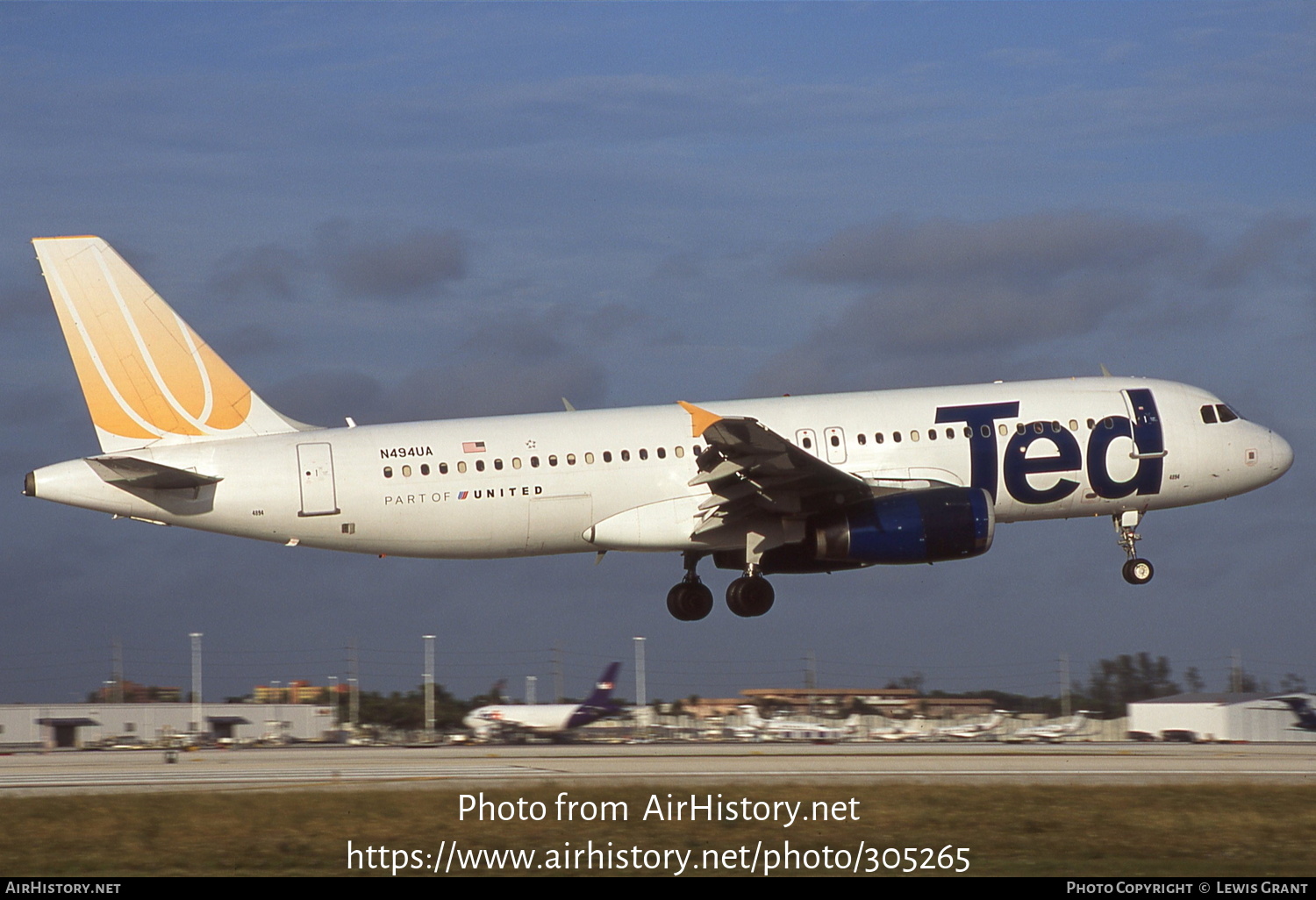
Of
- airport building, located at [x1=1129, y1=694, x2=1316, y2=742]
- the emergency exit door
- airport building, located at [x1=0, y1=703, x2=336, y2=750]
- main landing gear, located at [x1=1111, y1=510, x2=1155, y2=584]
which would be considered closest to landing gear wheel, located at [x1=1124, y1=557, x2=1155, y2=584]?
main landing gear, located at [x1=1111, y1=510, x2=1155, y2=584]

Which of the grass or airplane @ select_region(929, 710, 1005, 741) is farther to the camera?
airplane @ select_region(929, 710, 1005, 741)

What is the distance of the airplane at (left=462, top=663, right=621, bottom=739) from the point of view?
179 feet

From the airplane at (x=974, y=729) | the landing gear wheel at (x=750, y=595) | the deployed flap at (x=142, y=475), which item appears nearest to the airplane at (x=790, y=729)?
the airplane at (x=974, y=729)

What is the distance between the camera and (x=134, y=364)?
35.4m

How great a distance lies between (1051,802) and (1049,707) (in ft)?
94.4

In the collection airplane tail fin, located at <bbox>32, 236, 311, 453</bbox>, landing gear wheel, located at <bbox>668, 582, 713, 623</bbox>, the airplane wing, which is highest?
airplane tail fin, located at <bbox>32, 236, 311, 453</bbox>

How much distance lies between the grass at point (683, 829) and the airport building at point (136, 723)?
3999 cm

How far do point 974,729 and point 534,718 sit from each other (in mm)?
16257

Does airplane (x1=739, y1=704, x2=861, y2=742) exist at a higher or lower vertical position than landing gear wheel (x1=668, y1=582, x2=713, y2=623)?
lower

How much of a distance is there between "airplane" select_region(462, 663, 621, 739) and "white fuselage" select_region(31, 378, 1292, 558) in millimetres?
19538

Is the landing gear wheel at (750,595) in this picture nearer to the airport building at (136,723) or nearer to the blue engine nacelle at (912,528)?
the blue engine nacelle at (912,528)

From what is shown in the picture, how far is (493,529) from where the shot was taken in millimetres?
34875

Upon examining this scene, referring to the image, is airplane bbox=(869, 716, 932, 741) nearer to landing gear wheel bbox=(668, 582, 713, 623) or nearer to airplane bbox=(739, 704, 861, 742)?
airplane bbox=(739, 704, 861, 742)
